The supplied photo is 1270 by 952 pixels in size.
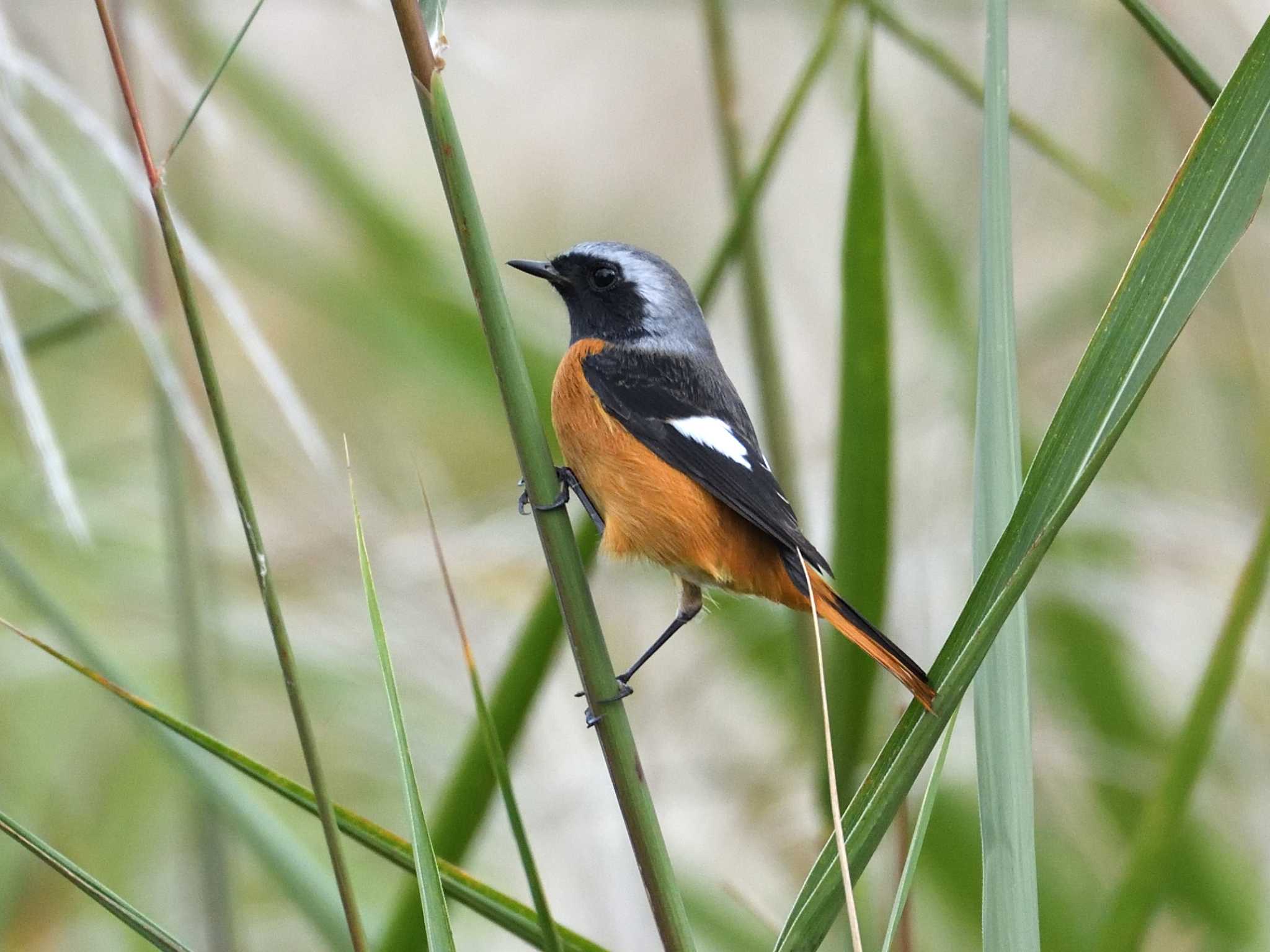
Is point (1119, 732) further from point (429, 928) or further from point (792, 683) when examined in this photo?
point (429, 928)

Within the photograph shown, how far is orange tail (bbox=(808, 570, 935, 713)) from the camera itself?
4.73 ft

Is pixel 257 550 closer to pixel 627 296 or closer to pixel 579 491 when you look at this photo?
pixel 579 491

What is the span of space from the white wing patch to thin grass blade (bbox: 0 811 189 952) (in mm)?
1266

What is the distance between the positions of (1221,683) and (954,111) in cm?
264

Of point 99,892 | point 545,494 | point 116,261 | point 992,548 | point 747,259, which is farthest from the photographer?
point 747,259

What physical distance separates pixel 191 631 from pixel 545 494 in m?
1.13

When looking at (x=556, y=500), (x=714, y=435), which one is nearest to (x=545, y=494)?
(x=556, y=500)

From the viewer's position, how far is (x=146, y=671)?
2.95m

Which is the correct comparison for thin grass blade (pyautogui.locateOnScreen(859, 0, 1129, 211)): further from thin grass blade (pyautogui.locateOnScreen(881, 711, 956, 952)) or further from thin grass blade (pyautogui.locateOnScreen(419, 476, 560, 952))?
thin grass blade (pyautogui.locateOnScreen(419, 476, 560, 952))

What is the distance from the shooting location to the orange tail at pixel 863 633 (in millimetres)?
1442

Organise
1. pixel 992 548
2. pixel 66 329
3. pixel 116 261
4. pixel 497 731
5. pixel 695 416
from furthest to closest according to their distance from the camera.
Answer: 1. pixel 695 416
2. pixel 116 261
3. pixel 66 329
4. pixel 497 731
5. pixel 992 548

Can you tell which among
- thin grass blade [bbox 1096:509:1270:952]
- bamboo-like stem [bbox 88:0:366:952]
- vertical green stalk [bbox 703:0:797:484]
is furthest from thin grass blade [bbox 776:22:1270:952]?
vertical green stalk [bbox 703:0:797:484]

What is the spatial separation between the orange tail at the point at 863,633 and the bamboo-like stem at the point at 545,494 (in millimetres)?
318

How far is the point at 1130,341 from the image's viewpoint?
1.09 meters
